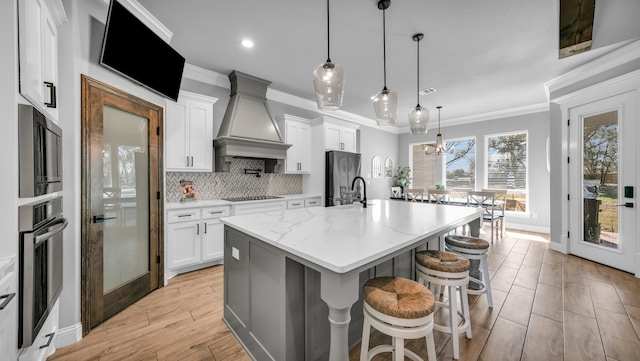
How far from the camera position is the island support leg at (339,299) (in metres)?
1.09

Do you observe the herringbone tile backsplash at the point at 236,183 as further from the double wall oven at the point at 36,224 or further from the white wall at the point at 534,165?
the white wall at the point at 534,165

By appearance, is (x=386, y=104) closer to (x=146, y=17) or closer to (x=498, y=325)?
(x=498, y=325)

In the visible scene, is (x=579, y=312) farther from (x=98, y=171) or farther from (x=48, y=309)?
(x=98, y=171)

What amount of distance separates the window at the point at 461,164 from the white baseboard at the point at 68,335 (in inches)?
288

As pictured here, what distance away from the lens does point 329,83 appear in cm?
182

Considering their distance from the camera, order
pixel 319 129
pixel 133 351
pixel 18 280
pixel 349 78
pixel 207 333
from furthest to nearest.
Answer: pixel 319 129, pixel 349 78, pixel 207 333, pixel 133 351, pixel 18 280

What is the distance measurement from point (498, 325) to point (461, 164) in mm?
5335

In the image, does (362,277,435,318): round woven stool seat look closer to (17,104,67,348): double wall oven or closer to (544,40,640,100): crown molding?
(17,104,67,348): double wall oven

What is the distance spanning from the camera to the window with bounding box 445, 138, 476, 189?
20.9ft

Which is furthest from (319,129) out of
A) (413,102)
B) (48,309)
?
(48,309)

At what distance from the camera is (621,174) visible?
322 centimetres

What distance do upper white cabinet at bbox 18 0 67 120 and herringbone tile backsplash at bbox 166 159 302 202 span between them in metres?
1.89

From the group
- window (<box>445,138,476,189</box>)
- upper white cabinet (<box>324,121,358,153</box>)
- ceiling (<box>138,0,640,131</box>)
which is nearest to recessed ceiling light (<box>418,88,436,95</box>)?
ceiling (<box>138,0,640,131</box>)

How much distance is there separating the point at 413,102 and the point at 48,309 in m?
5.67
